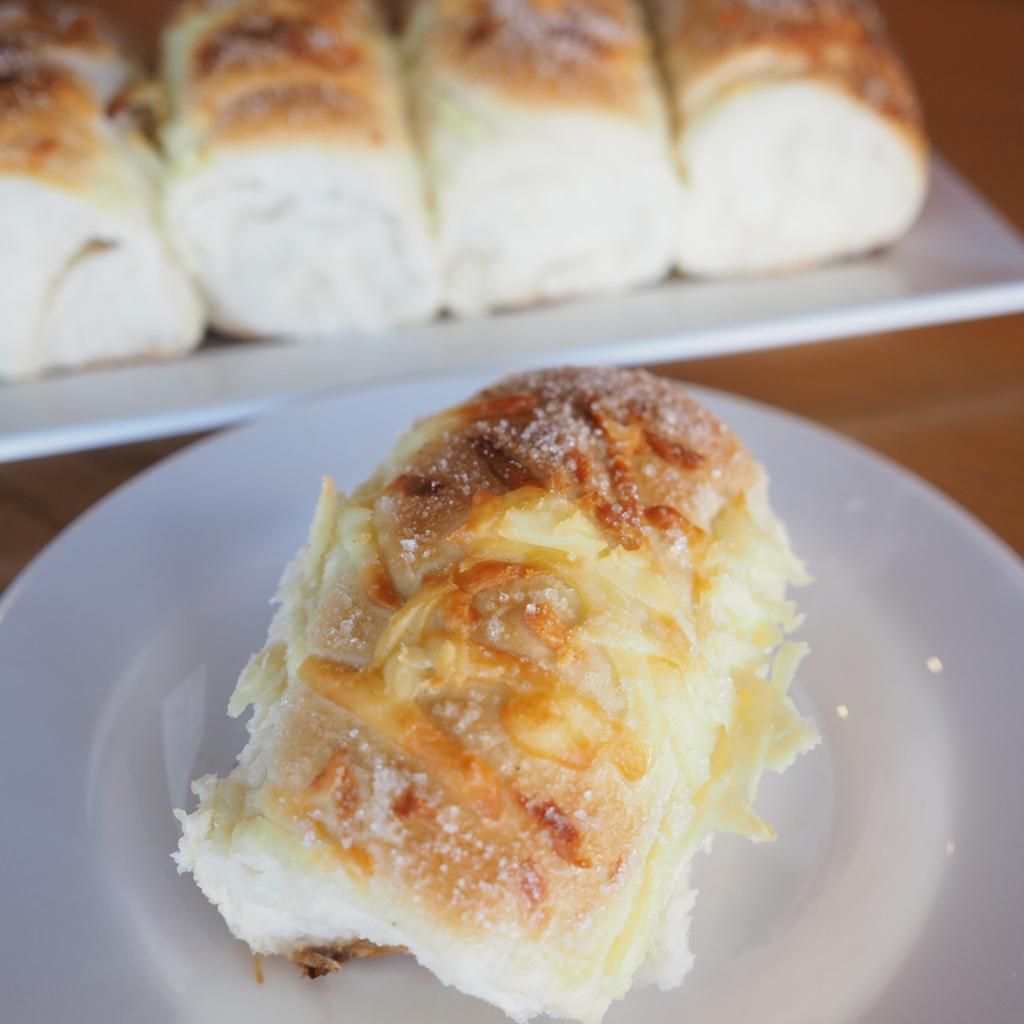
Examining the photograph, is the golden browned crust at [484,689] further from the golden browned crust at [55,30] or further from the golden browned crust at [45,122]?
the golden browned crust at [55,30]

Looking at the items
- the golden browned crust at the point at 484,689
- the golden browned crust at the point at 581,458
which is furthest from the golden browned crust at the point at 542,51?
the golden browned crust at the point at 484,689

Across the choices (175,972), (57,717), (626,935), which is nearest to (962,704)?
(626,935)

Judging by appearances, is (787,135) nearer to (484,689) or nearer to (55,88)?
(55,88)

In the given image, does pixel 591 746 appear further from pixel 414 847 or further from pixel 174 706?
pixel 174 706

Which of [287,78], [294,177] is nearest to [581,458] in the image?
[294,177]

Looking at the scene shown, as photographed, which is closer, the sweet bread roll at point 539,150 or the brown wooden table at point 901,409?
the brown wooden table at point 901,409
